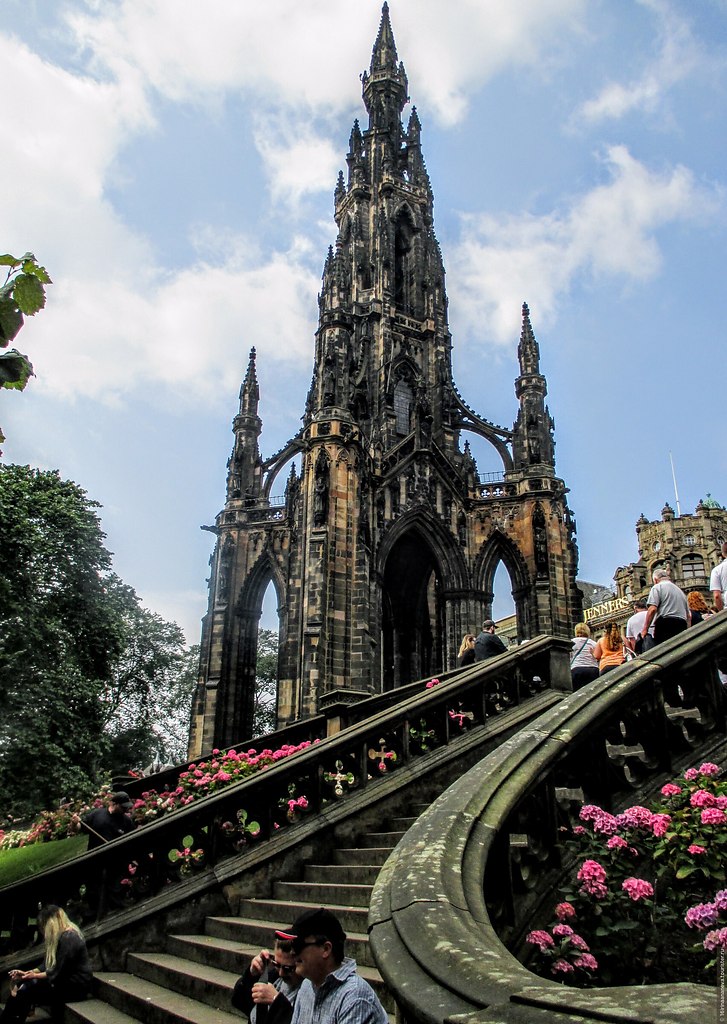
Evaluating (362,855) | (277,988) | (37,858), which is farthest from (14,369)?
(37,858)

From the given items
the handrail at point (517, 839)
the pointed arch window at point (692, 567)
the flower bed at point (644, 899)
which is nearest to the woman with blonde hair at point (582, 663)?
the handrail at point (517, 839)

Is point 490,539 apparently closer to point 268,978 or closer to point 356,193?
point 356,193

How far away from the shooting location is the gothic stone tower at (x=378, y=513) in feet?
83.9

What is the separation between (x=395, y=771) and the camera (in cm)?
845

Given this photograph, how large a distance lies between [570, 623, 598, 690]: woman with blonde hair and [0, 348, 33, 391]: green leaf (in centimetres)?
866

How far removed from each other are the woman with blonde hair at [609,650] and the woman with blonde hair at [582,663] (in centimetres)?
10

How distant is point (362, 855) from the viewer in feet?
23.4

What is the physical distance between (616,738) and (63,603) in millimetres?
23643

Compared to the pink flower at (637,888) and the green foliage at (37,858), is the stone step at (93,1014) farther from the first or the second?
the green foliage at (37,858)

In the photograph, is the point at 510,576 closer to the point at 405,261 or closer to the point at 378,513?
the point at 378,513

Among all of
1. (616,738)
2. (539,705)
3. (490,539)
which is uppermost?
(490,539)

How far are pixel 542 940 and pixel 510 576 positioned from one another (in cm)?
2737

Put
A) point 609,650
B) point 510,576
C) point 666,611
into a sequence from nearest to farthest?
point 666,611, point 609,650, point 510,576

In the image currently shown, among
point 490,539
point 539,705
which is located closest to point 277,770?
point 539,705
